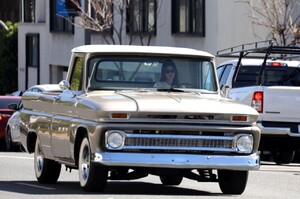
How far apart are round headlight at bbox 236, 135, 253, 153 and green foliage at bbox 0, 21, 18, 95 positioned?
149ft

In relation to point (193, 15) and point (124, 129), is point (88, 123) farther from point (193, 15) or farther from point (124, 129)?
point (193, 15)

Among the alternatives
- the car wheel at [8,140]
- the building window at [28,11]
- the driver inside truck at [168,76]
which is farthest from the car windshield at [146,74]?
the building window at [28,11]

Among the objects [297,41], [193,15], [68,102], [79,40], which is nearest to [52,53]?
[79,40]

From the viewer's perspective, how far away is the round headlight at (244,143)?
43.7 ft

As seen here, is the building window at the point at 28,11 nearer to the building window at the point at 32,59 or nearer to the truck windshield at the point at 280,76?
the building window at the point at 32,59

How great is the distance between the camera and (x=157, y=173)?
1336 cm

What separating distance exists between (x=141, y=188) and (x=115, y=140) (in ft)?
7.10

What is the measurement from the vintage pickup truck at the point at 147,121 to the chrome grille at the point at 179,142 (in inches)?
0.5

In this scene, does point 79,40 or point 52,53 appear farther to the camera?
point 52,53

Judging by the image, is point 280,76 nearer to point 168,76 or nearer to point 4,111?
point 168,76

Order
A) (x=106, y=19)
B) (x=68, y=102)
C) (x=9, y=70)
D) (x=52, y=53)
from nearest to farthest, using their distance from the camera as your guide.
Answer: (x=68, y=102) → (x=106, y=19) → (x=52, y=53) → (x=9, y=70)

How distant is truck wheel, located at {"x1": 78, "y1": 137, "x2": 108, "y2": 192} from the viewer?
13.1m

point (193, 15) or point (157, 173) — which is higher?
point (193, 15)

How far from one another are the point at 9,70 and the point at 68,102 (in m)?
44.9
